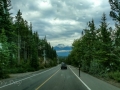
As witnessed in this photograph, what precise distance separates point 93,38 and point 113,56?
1520 centimetres

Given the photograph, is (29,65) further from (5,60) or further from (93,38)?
(5,60)

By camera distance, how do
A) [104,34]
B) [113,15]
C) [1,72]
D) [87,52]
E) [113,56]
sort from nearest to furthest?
1. [113,15]
2. [1,72]
3. [113,56]
4. [104,34]
5. [87,52]

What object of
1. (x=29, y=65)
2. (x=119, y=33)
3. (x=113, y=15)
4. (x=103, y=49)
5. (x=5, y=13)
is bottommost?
(x=29, y=65)

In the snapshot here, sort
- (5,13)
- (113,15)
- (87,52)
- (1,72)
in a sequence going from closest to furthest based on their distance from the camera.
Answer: (113,15)
(1,72)
(5,13)
(87,52)

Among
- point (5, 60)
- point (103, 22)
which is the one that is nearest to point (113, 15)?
point (5, 60)

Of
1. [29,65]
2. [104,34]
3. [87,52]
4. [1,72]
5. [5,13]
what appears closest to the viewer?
[1,72]

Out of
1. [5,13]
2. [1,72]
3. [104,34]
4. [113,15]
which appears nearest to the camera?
[113,15]

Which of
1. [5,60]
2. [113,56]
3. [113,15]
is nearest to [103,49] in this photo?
[113,56]

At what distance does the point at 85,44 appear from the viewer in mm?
43906

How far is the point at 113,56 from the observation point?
2741 cm

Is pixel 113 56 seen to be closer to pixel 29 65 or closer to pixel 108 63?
pixel 108 63

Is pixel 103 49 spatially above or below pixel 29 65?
above

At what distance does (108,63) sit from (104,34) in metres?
4.81

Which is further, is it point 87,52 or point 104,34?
point 87,52
